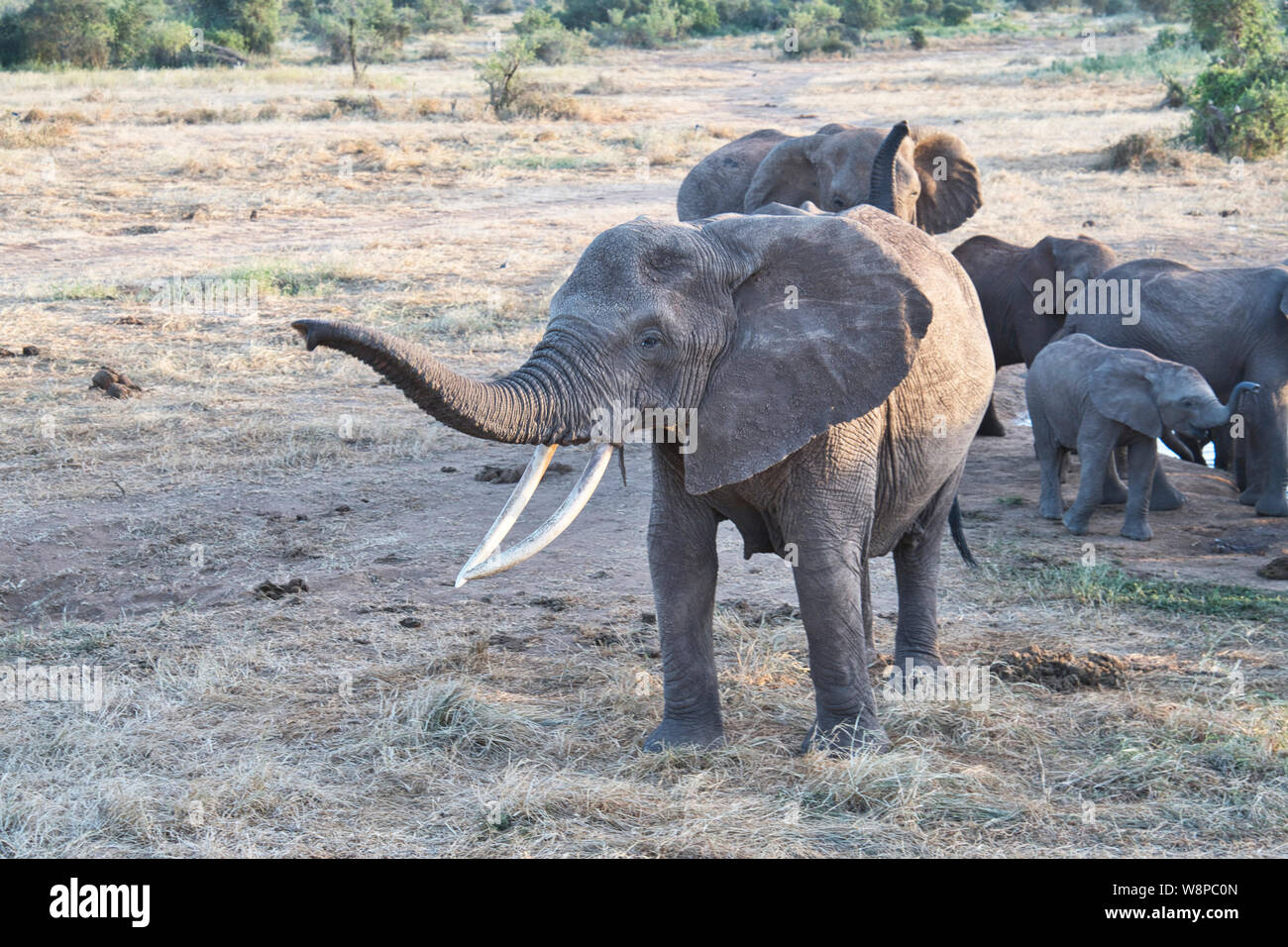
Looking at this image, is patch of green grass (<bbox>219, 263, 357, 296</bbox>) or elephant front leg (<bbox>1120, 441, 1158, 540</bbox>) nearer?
elephant front leg (<bbox>1120, 441, 1158, 540</bbox>)

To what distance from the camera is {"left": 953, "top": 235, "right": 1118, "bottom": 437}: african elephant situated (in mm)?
9945

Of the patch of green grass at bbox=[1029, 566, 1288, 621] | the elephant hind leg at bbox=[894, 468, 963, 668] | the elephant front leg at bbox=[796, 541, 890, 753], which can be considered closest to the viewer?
the elephant front leg at bbox=[796, 541, 890, 753]

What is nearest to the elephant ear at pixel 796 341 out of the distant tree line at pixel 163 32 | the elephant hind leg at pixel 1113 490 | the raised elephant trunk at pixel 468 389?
the raised elephant trunk at pixel 468 389

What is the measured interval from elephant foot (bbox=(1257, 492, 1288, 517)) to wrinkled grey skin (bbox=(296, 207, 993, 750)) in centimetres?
422

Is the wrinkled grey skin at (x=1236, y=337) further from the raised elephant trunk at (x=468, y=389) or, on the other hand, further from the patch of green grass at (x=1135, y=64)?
the patch of green grass at (x=1135, y=64)

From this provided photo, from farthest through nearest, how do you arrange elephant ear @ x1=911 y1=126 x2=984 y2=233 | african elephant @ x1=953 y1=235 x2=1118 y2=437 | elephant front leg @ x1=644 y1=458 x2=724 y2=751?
1. elephant ear @ x1=911 y1=126 x2=984 y2=233
2. african elephant @ x1=953 y1=235 x2=1118 y2=437
3. elephant front leg @ x1=644 y1=458 x2=724 y2=751

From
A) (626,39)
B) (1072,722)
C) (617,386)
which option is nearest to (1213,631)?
(1072,722)

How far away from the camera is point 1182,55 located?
38469 mm

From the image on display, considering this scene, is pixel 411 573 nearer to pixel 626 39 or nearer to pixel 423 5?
pixel 626 39

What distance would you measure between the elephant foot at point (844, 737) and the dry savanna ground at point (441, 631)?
11cm

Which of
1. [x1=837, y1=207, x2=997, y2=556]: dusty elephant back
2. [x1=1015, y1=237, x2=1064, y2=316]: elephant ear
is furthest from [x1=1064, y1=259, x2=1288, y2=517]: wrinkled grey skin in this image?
[x1=837, y1=207, x2=997, y2=556]: dusty elephant back

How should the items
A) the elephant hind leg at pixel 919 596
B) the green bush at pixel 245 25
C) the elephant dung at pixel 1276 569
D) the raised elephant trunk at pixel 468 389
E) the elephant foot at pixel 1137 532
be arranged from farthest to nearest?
the green bush at pixel 245 25 < the elephant foot at pixel 1137 532 < the elephant dung at pixel 1276 569 < the elephant hind leg at pixel 919 596 < the raised elephant trunk at pixel 468 389

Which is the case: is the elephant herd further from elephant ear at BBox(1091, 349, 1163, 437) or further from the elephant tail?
elephant ear at BBox(1091, 349, 1163, 437)

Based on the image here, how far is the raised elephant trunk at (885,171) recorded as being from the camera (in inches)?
247
